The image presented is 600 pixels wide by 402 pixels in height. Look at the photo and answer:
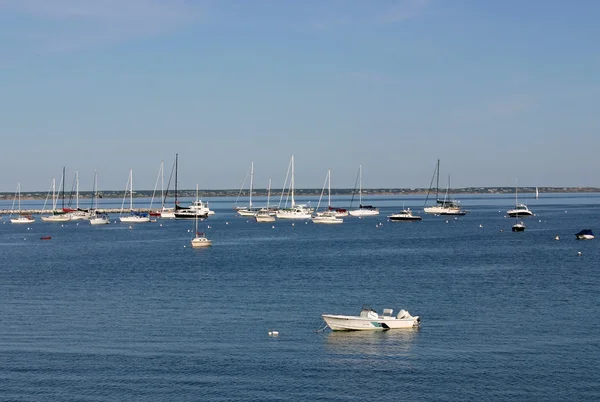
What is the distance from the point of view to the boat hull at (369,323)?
59094mm

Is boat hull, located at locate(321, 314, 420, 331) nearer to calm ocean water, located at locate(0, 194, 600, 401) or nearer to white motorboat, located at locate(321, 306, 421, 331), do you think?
white motorboat, located at locate(321, 306, 421, 331)

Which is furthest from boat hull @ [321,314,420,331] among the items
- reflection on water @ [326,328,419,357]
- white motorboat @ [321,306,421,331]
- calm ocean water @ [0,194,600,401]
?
calm ocean water @ [0,194,600,401]

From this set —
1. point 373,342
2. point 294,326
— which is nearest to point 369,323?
point 373,342

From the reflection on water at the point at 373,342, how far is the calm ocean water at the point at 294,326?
8.3 inches

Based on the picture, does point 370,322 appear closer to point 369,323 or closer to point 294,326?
point 369,323

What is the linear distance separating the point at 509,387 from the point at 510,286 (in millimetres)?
37954

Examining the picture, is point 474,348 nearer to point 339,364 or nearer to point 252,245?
point 339,364

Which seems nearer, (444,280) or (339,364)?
(339,364)

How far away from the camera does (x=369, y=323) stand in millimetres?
59688

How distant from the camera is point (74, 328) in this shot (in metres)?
60.8

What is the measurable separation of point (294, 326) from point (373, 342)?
6.82 metres

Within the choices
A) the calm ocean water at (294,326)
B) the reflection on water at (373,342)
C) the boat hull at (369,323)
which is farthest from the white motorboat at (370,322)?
the calm ocean water at (294,326)

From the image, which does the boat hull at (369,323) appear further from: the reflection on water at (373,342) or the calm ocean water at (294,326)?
the calm ocean water at (294,326)

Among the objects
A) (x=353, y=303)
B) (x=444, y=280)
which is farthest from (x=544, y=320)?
(x=444, y=280)
